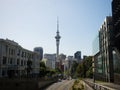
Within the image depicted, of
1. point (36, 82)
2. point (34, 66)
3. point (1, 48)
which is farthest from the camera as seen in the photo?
point (34, 66)

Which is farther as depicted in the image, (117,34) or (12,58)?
(12,58)

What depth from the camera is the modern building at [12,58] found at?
238ft

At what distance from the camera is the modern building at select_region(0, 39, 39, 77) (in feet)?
238

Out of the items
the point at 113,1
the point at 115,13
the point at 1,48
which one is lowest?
the point at 1,48

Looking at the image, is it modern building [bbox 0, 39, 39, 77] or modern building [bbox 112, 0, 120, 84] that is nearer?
modern building [bbox 112, 0, 120, 84]

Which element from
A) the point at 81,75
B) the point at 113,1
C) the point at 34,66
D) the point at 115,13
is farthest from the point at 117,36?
the point at 81,75

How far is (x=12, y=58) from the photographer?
81.1 metres

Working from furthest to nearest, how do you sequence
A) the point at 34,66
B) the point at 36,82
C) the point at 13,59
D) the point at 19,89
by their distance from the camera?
the point at 34,66
the point at 13,59
the point at 36,82
the point at 19,89

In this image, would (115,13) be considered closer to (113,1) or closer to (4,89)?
(113,1)

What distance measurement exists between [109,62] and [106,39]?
1058 cm

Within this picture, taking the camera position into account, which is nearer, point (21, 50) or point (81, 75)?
point (21, 50)

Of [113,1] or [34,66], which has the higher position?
[113,1]

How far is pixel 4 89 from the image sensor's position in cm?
4688

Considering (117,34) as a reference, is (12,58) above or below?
below
